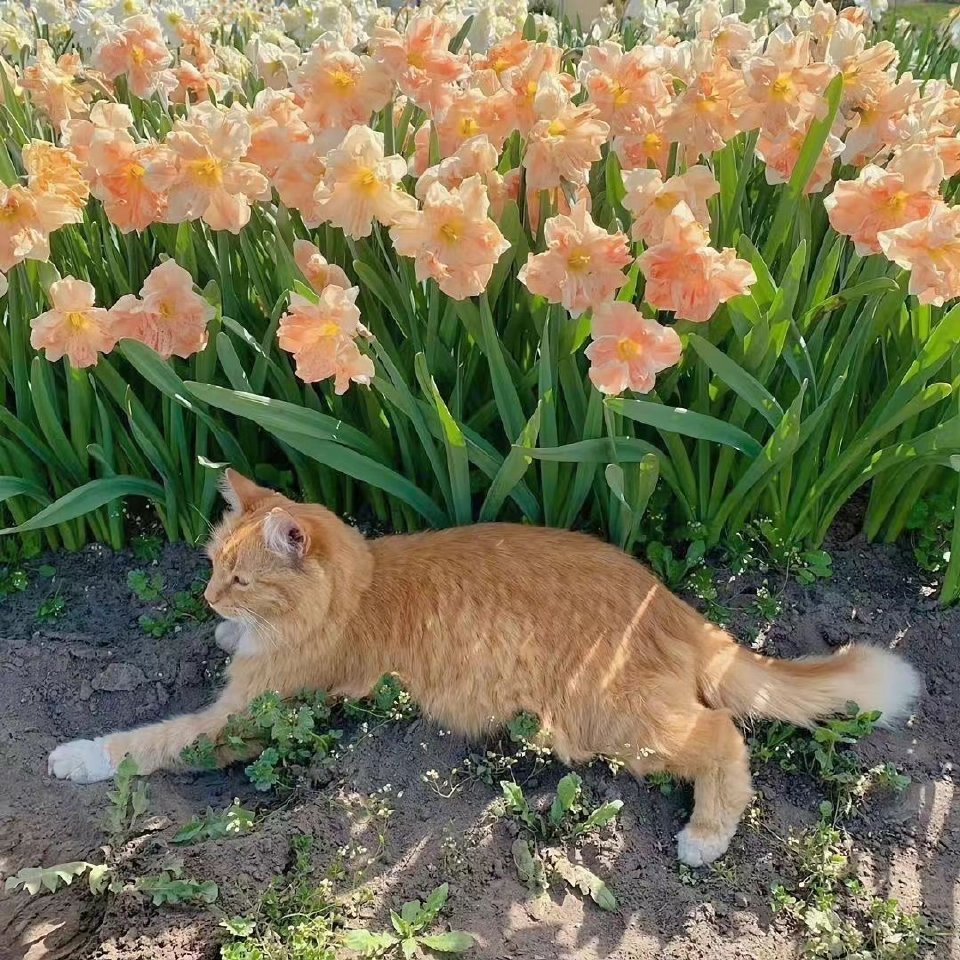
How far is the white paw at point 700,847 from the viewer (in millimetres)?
2115

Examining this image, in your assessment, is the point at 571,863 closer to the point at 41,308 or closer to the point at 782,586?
the point at 782,586

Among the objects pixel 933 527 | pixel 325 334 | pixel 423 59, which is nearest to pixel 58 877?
pixel 325 334

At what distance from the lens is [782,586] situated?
2709 millimetres

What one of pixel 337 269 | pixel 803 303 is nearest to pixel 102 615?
pixel 337 269

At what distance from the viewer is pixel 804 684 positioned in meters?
2.35

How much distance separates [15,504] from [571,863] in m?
2.16

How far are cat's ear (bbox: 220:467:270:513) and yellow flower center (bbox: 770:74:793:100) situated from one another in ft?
5.62

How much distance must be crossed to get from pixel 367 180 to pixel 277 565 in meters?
1.00

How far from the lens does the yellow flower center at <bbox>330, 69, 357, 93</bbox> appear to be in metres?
2.30

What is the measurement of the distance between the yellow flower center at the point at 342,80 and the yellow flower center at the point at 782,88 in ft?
3.52

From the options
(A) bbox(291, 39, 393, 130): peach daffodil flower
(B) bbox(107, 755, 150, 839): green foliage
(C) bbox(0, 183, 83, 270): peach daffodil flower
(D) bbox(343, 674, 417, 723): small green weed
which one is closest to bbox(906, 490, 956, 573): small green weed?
(D) bbox(343, 674, 417, 723): small green weed

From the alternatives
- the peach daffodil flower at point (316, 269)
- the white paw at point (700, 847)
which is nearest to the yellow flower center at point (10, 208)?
the peach daffodil flower at point (316, 269)

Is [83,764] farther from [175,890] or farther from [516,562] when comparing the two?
[516,562]

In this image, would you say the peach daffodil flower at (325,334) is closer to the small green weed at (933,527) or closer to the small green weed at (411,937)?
the small green weed at (411,937)
